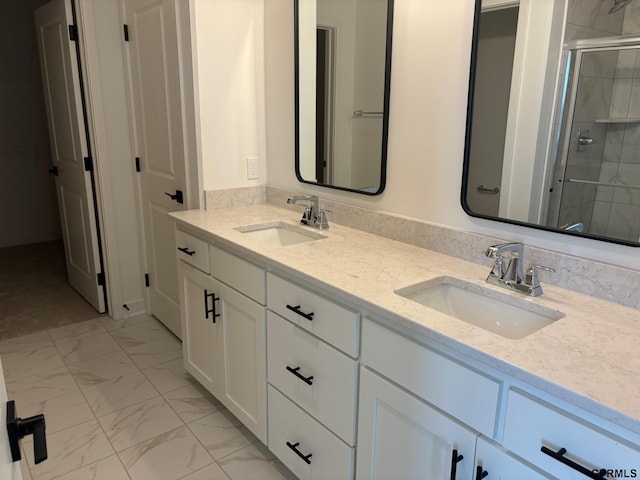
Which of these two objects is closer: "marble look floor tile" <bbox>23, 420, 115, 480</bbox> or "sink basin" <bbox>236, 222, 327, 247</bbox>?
"marble look floor tile" <bbox>23, 420, 115, 480</bbox>

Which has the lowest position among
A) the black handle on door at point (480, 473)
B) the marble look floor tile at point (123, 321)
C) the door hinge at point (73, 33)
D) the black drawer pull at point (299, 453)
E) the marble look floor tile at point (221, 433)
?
the marble look floor tile at point (221, 433)

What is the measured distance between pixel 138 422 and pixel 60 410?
1.32 feet

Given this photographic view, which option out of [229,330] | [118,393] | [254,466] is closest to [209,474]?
[254,466]

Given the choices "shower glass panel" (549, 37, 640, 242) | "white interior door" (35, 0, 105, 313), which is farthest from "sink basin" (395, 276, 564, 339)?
"white interior door" (35, 0, 105, 313)

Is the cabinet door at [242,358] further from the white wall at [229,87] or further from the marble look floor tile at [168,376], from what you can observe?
the white wall at [229,87]

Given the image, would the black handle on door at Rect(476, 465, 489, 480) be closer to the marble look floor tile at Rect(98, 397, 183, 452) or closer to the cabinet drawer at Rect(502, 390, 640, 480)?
the cabinet drawer at Rect(502, 390, 640, 480)

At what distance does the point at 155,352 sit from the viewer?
278 cm

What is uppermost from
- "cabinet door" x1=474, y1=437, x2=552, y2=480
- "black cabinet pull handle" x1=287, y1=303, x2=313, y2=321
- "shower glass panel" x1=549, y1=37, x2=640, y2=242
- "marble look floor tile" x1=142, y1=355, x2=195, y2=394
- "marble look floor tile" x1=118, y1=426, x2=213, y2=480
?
"shower glass panel" x1=549, y1=37, x2=640, y2=242

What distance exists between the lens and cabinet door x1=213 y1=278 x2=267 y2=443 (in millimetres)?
1814

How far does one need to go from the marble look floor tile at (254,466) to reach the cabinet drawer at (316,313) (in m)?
0.69

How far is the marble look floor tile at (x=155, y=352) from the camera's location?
8.80ft

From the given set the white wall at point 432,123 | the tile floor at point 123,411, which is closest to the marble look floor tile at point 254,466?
the tile floor at point 123,411

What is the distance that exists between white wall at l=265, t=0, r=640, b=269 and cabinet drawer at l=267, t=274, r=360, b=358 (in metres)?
0.59

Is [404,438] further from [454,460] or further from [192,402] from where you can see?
[192,402]
